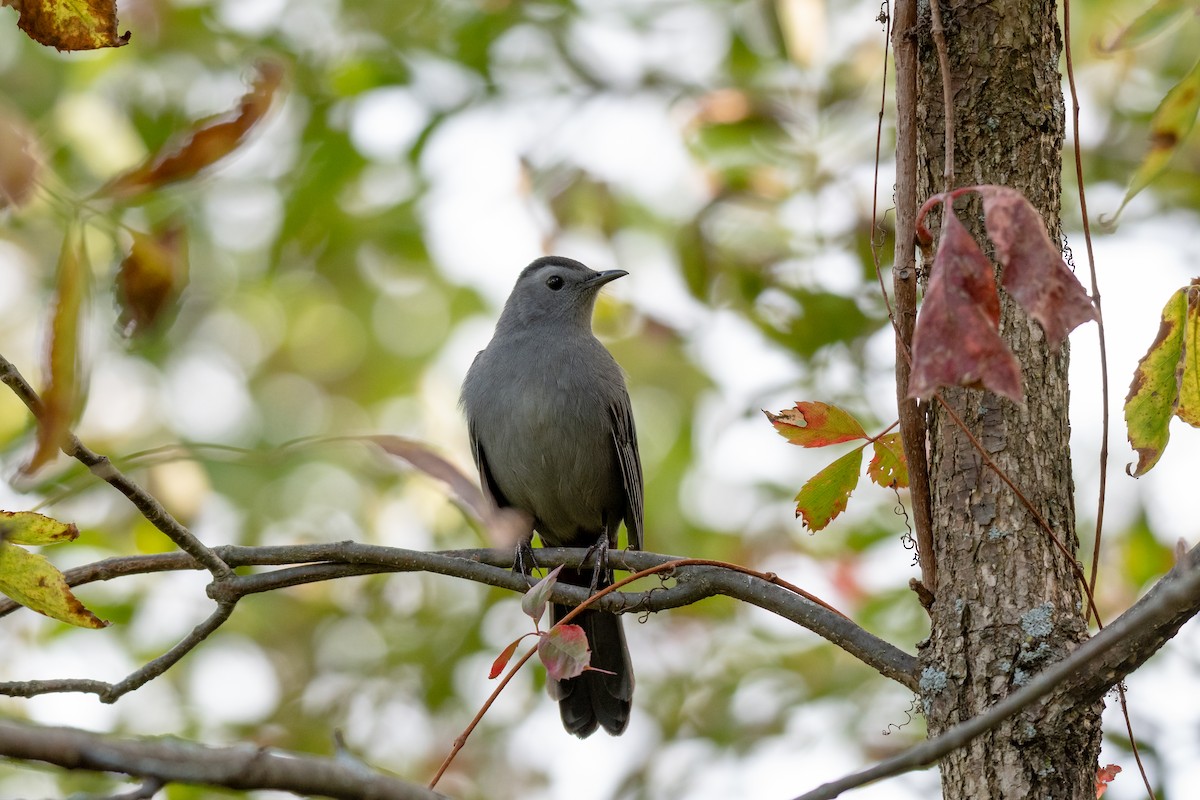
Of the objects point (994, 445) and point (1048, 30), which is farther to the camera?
point (1048, 30)

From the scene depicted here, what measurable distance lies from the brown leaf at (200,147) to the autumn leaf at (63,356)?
0.63 feet

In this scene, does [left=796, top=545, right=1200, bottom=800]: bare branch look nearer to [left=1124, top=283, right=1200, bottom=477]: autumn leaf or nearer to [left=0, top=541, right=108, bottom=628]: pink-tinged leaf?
[left=1124, top=283, right=1200, bottom=477]: autumn leaf

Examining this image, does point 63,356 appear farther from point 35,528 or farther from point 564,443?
point 564,443

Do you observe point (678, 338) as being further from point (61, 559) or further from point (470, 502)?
point (470, 502)

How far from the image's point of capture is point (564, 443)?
20.4 ft

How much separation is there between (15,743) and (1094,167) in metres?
6.36

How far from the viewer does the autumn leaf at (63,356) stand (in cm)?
173

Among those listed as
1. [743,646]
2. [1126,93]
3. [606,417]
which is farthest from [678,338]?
[1126,93]

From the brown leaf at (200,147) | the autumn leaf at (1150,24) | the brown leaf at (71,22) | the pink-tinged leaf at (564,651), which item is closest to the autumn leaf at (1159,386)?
the autumn leaf at (1150,24)

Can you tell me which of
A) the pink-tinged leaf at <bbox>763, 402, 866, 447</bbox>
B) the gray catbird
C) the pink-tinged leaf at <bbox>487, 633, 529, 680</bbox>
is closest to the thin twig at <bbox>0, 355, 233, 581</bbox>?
the pink-tinged leaf at <bbox>487, 633, 529, 680</bbox>

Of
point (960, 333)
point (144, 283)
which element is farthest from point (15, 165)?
point (960, 333)

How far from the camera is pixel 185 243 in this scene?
2328 millimetres

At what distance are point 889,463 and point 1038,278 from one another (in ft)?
4.22

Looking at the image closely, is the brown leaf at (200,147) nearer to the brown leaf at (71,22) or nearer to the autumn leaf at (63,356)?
the autumn leaf at (63,356)
